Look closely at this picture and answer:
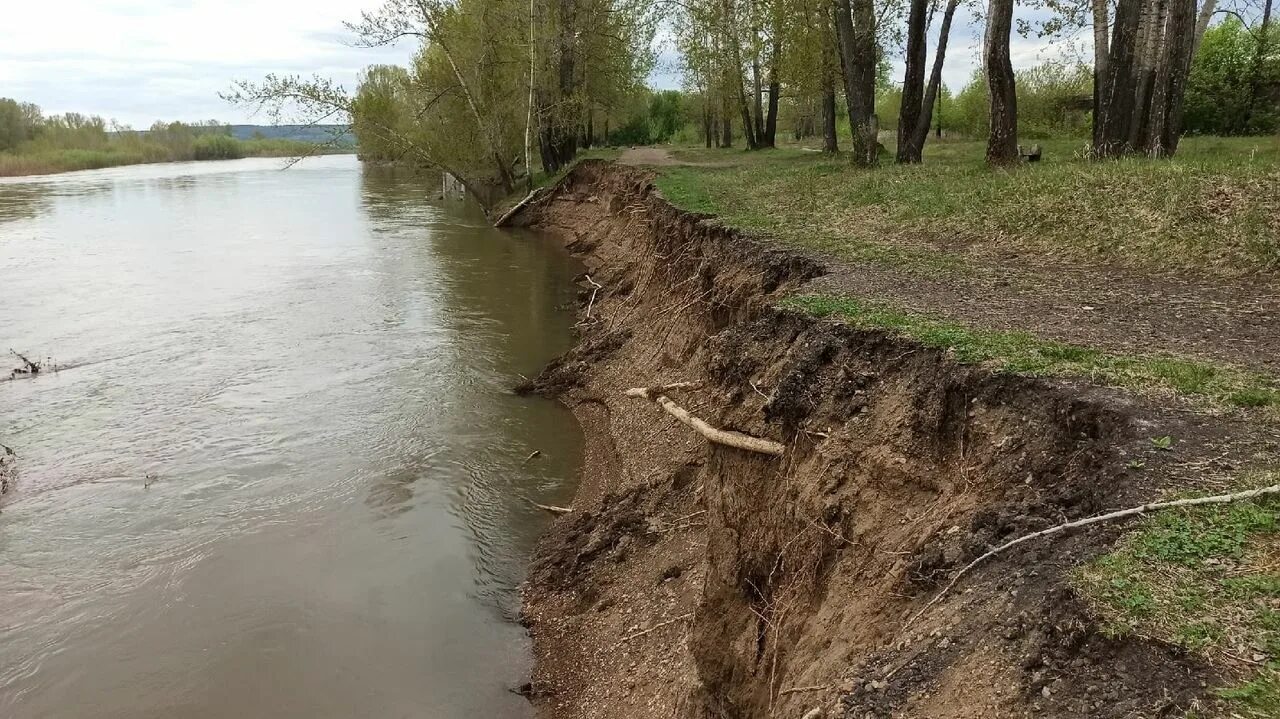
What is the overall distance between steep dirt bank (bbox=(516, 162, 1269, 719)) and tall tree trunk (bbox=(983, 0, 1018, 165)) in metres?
6.38

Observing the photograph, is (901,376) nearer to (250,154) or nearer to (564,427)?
(564,427)

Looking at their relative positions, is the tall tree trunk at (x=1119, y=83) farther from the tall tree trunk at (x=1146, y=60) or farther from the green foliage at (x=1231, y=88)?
the green foliage at (x=1231, y=88)

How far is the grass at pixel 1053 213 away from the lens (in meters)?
8.22

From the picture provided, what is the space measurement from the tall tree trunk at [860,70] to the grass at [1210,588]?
14987mm

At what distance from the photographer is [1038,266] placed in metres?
8.85

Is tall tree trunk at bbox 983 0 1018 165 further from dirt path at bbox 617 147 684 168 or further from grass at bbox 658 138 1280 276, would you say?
dirt path at bbox 617 147 684 168

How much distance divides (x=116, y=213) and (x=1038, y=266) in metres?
42.3

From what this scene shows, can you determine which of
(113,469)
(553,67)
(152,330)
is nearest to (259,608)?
(113,469)

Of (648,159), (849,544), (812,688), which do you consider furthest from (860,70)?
(812,688)

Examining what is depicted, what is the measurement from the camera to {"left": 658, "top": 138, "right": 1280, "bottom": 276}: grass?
27.0 ft

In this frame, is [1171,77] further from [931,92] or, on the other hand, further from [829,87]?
[829,87]

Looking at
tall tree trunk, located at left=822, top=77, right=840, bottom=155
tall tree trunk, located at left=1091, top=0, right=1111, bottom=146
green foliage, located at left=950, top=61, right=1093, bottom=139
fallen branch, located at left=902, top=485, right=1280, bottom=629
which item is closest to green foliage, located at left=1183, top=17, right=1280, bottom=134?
green foliage, located at left=950, top=61, right=1093, bottom=139

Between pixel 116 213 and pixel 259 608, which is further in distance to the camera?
A: pixel 116 213

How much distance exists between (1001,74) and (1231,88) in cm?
1821
